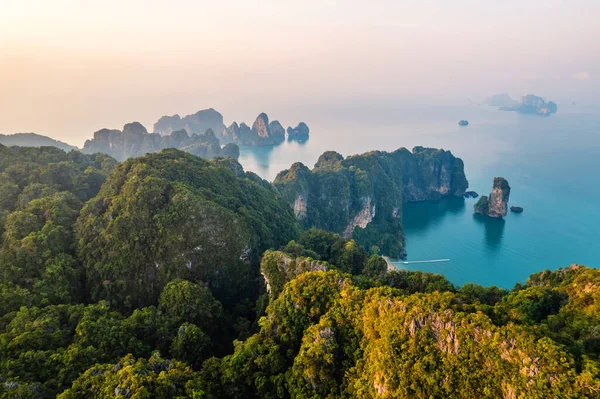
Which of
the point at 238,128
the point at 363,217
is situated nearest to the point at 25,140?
the point at 238,128

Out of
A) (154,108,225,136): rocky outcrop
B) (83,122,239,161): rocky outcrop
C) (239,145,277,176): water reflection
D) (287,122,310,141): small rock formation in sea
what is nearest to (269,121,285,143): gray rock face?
(287,122,310,141): small rock formation in sea

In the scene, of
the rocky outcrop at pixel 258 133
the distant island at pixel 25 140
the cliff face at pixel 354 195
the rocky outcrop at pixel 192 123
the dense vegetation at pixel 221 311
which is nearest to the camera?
the dense vegetation at pixel 221 311

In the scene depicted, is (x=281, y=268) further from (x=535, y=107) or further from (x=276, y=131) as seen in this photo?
(x=535, y=107)

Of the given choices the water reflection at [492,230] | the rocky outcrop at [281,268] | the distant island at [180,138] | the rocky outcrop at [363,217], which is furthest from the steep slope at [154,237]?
the distant island at [180,138]

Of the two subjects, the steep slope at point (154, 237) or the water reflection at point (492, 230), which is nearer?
the steep slope at point (154, 237)

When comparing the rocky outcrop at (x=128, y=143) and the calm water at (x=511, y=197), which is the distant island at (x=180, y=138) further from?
the calm water at (x=511, y=197)

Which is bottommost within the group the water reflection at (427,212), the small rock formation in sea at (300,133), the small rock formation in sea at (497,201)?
the water reflection at (427,212)
